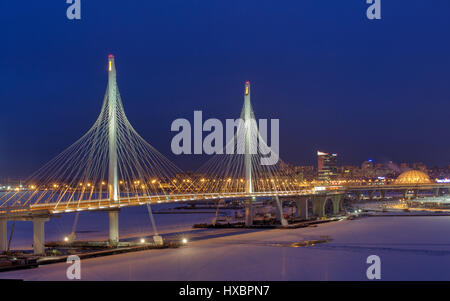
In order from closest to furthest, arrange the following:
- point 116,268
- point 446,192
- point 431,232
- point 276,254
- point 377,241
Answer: point 116,268 < point 276,254 < point 377,241 < point 431,232 < point 446,192

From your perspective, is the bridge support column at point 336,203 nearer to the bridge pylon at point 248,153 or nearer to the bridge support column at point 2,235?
the bridge pylon at point 248,153

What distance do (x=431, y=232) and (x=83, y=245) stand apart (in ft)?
53.2

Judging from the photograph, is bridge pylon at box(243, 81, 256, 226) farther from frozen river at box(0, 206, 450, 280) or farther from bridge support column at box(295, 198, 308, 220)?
bridge support column at box(295, 198, 308, 220)

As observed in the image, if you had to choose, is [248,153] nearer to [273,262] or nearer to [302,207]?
[302,207]

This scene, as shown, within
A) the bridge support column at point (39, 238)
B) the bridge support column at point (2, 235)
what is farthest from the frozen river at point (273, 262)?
the bridge support column at point (2, 235)

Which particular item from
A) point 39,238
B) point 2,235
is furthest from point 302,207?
point 2,235

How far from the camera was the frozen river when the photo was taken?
13.6 metres

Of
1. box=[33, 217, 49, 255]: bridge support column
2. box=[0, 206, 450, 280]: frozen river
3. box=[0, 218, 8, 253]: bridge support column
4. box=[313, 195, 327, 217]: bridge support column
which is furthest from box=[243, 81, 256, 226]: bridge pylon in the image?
box=[0, 218, 8, 253]: bridge support column
